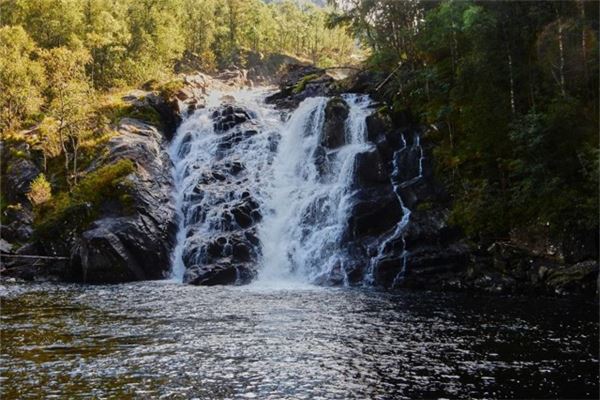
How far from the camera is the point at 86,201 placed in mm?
37438

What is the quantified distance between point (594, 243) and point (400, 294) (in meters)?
9.04

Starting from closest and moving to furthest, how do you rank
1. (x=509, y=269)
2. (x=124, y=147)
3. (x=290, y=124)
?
(x=509, y=269)
(x=124, y=147)
(x=290, y=124)

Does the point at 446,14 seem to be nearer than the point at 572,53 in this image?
No

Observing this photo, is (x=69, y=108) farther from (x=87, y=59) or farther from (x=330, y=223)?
(x=330, y=223)

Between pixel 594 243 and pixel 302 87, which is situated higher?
pixel 302 87

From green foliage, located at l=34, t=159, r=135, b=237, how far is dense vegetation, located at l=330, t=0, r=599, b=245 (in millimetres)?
21065

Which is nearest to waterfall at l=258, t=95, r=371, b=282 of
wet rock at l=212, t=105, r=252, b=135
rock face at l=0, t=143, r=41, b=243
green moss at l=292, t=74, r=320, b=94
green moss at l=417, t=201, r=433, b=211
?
green moss at l=417, t=201, r=433, b=211

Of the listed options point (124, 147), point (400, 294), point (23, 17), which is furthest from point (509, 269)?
point (23, 17)

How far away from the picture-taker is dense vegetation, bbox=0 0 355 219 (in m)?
46.1

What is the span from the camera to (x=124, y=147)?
43031 mm

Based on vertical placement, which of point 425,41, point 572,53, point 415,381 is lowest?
point 415,381

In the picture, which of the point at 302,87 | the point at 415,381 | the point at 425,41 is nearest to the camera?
the point at 415,381

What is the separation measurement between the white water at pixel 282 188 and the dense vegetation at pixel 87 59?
772 cm

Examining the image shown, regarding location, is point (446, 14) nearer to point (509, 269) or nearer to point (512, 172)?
point (512, 172)
